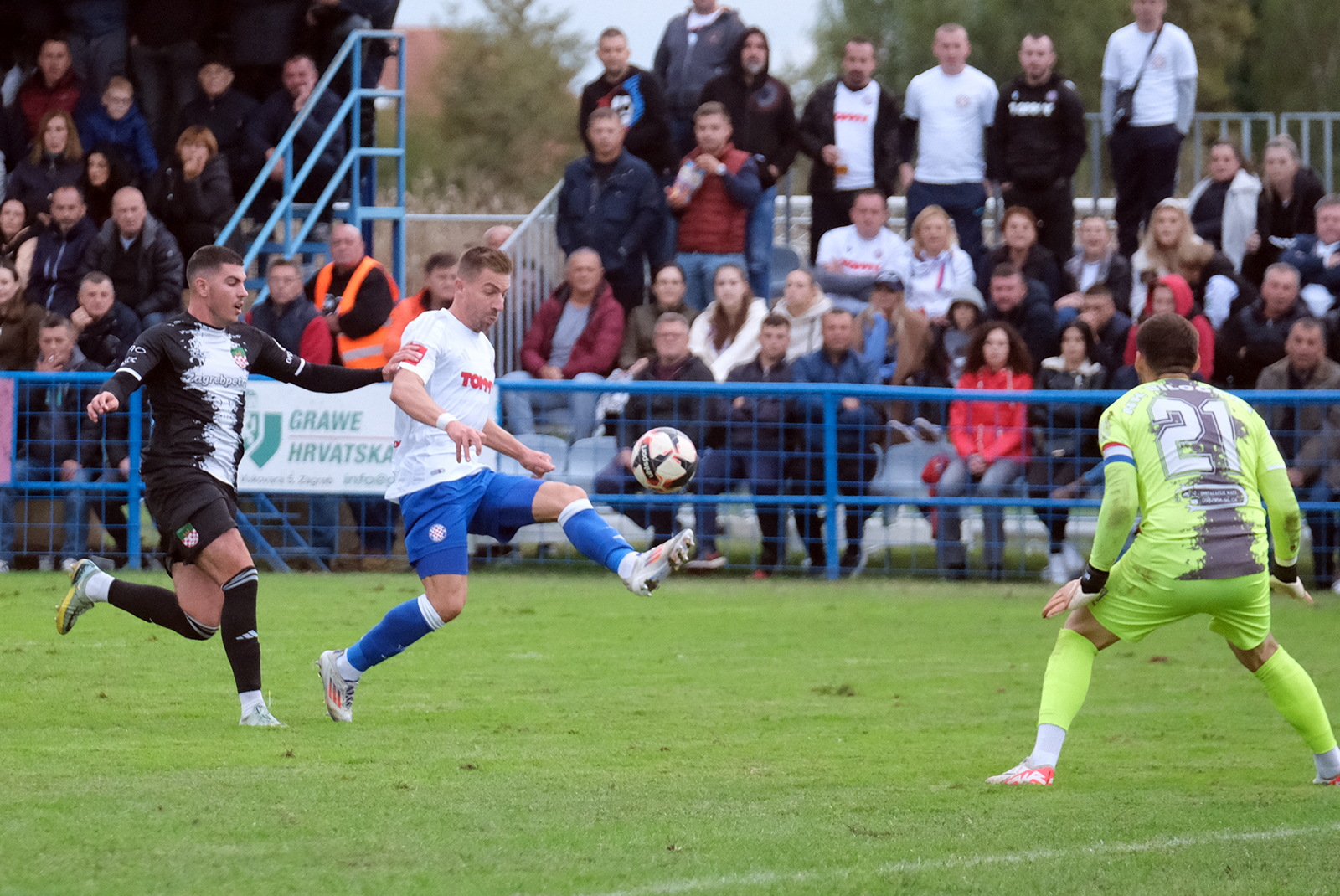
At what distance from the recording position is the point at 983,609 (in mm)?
11844

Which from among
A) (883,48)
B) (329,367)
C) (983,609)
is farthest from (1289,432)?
(883,48)

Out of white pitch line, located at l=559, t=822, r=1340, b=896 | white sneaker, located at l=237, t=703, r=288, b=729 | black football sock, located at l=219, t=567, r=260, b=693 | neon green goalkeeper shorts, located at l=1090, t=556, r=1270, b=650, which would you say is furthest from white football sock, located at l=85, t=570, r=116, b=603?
neon green goalkeeper shorts, located at l=1090, t=556, r=1270, b=650

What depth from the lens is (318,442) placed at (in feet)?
42.3

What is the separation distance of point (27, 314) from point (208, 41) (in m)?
3.79

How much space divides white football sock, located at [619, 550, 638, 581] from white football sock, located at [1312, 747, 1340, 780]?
2.71 meters

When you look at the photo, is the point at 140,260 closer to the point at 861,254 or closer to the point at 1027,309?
the point at 861,254

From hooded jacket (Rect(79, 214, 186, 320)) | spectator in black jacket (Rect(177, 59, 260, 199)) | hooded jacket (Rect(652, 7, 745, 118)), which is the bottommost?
hooded jacket (Rect(79, 214, 186, 320))

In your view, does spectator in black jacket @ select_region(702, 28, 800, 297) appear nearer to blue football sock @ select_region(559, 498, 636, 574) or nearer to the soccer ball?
the soccer ball

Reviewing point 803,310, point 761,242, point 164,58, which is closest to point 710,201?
point 761,242

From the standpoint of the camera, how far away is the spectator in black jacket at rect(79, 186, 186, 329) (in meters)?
14.1

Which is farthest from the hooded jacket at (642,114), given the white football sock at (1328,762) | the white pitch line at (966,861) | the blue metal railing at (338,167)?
the white pitch line at (966,861)

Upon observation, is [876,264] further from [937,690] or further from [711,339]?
[937,690]

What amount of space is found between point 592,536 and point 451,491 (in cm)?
69

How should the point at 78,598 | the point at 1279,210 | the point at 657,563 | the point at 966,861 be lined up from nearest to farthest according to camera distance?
the point at 966,861 < the point at 657,563 < the point at 78,598 < the point at 1279,210
